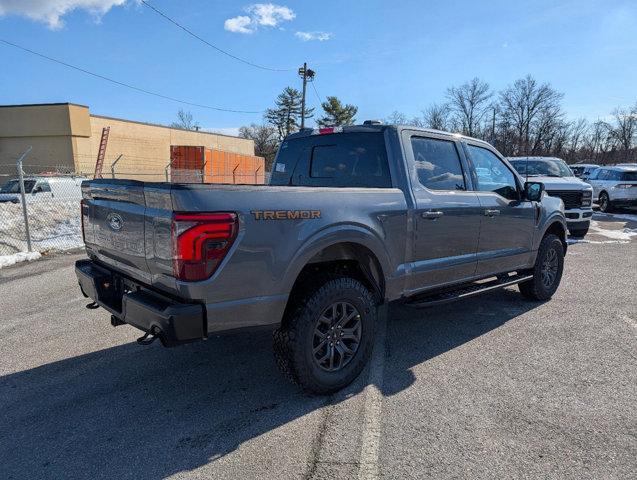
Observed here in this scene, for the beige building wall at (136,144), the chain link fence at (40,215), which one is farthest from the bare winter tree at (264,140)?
the chain link fence at (40,215)

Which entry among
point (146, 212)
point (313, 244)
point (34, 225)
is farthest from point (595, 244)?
point (34, 225)

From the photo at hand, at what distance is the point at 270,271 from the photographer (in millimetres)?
2920

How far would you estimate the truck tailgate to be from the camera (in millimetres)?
2785

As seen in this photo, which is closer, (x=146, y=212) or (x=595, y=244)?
(x=146, y=212)

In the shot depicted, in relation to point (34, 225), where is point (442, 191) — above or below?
above

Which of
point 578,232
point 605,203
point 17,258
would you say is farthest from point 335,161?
point 605,203

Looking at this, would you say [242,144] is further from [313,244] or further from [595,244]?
[313,244]

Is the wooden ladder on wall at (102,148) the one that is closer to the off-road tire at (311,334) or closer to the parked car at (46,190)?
the parked car at (46,190)

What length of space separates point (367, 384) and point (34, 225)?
10.4 meters

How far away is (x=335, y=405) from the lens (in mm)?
3309

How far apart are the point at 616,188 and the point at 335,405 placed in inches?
728

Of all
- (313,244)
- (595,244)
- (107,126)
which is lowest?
(595,244)

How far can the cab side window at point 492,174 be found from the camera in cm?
482

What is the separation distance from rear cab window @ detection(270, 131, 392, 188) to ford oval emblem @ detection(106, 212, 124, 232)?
1962mm
